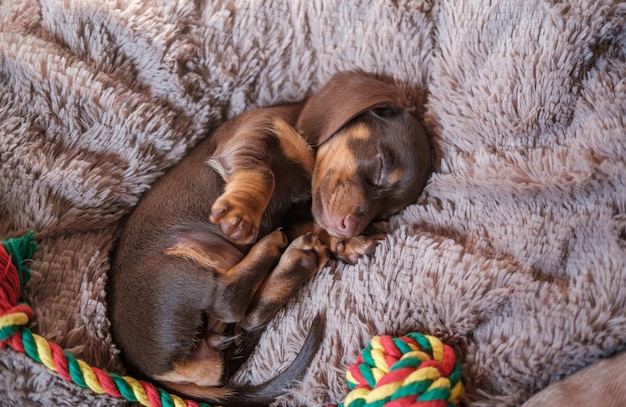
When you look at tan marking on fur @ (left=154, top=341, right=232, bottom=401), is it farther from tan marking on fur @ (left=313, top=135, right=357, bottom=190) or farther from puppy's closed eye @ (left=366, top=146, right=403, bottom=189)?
puppy's closed eye @ (left=366, top=146, right=403, bottom=189)

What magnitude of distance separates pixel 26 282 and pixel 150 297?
→ 39cm

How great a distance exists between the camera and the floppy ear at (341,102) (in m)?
1.87

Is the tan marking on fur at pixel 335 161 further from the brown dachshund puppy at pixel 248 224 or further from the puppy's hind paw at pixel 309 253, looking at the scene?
the puppy's hind paw at pixel 309 253

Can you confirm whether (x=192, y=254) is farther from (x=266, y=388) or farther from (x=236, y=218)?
(x=266, y=388)

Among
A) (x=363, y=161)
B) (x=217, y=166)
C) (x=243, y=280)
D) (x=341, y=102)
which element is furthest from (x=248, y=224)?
(x=341, y=102)

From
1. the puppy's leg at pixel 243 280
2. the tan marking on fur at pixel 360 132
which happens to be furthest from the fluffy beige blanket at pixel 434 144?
the tan marking on fur at pixel 360 132

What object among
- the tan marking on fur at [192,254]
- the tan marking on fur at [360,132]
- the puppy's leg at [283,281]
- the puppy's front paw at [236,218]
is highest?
the tan marking on fur at [360,132]

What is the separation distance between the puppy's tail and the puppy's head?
396mm

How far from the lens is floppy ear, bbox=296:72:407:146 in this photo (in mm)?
1869

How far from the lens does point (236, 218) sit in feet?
5.35

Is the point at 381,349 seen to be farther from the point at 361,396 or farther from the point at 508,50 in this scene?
the point at 508,50

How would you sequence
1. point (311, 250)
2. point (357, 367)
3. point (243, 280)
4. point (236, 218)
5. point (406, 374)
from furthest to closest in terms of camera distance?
point (311, 250), point (243, 280), point (236, 218), point (357, 367), point (406, 374)

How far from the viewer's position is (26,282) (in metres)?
1.58

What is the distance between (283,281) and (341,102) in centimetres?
74
